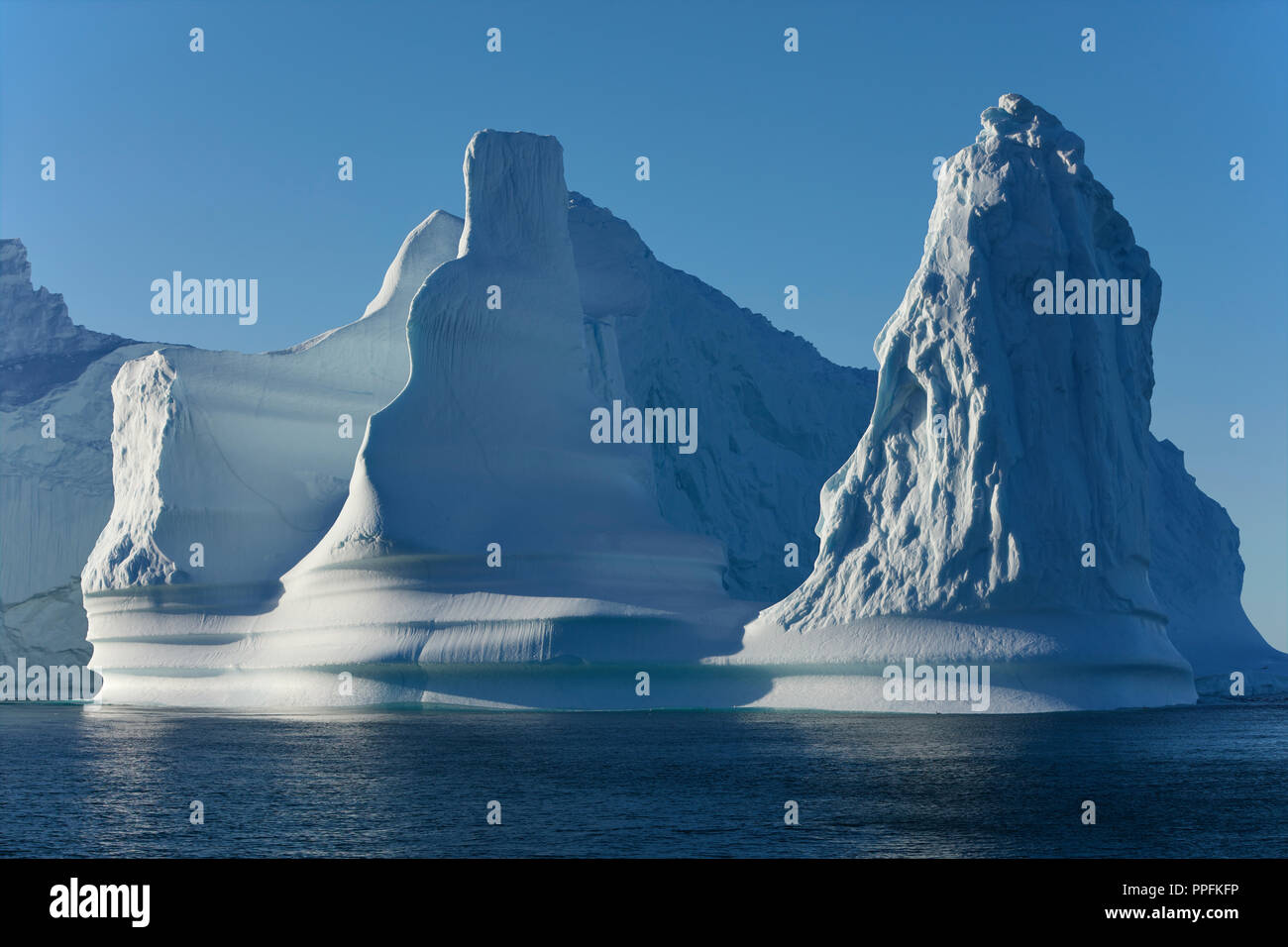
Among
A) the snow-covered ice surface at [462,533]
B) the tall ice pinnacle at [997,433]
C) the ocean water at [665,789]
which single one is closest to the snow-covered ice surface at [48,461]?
the snow-covered ice surface at [462,533]

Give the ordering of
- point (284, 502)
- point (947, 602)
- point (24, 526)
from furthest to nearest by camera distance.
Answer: point (24, 526) → point (284, 502) → point (947, 602)

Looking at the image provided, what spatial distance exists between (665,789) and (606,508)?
43.7ft

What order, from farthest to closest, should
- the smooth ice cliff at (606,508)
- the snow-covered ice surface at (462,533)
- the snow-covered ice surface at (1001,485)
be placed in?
the snow-covered ice surface at (462,533), the smooth ice cliff at (606,508), the snow-covered ice surface at (1001,485)

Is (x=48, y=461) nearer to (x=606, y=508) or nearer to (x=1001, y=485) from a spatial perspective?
(x=606, y=508)

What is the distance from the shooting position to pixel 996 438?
20.5 metres

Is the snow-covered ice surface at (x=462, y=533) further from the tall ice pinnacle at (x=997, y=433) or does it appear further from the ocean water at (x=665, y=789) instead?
the tall ice pinnacle at (x=997, y=433)

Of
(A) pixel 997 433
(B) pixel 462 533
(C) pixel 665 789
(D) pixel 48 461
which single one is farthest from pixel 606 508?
(D) pixel 48 461

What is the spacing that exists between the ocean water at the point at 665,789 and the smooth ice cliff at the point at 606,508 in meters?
2.03

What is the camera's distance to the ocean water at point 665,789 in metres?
9.77

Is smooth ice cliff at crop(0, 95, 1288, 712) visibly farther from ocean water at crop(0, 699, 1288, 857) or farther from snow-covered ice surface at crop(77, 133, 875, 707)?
ocean water at crop(0, 699, 1288, 857)

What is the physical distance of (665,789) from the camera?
12438 millimetres
